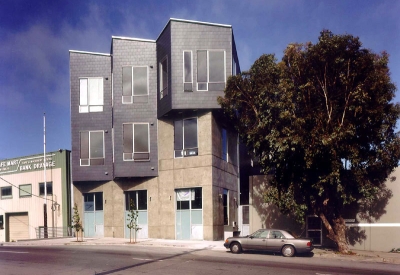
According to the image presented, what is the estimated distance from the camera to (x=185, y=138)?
96.2ft

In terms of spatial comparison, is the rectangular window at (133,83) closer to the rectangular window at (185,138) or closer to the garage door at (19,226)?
the rectangular window at (185,138)

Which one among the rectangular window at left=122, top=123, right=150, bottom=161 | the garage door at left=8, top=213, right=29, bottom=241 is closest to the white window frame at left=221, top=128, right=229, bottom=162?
the rectangular window at left=122, top=123, right=150, bottom=161

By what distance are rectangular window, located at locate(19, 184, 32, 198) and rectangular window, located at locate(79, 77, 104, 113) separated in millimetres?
10934

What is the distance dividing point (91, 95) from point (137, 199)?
8.86 metres

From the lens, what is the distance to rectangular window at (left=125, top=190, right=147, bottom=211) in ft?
101

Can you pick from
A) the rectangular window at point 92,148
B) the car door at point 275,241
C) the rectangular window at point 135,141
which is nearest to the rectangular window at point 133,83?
the rectangular window at point 135,141

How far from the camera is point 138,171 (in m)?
30.4

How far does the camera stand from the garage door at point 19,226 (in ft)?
126

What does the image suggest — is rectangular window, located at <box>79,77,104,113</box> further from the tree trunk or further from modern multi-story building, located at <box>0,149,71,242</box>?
the tree trunk

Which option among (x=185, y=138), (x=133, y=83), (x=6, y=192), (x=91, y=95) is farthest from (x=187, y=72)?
(x=6, y=192)

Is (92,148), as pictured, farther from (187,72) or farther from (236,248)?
(236,248)

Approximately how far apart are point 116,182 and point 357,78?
19.1 metres

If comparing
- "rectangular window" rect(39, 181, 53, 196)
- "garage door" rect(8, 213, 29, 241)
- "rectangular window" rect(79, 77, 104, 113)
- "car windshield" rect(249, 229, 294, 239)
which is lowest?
"garage door" rect(8, 213, 29, 241)

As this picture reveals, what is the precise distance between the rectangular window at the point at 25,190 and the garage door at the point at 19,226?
6.07 ft
